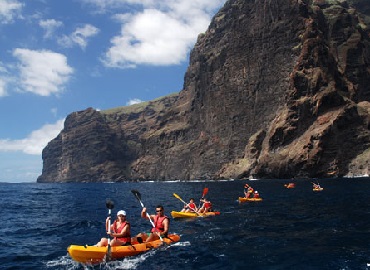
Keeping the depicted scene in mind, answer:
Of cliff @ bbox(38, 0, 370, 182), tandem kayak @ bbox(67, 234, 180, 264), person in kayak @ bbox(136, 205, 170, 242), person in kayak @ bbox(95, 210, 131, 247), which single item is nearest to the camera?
tandem kayak @ bbox(67, 234, 180, 264)

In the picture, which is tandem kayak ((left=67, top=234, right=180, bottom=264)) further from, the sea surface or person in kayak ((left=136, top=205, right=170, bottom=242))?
person in kayak ((left=136, top=205, right=170, bottom=242))

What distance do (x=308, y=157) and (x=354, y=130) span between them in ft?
53.6

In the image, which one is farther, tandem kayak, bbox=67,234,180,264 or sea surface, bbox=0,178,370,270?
sea surface, bbox=0,178,370,270

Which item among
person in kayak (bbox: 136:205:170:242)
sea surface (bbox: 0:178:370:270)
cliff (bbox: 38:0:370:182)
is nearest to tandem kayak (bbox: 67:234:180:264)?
sea surface (bbox: 0:178:370:270)

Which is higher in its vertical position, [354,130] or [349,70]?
[349,70]

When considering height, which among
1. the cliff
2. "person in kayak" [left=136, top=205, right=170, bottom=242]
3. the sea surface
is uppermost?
the cliff

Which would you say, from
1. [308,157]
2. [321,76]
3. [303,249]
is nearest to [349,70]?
[321,76]

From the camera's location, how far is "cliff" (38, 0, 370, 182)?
111 meters

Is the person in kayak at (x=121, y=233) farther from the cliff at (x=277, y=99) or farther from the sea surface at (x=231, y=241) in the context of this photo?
the cliff at (x=277, y=99)

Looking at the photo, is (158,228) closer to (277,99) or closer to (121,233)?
(121,233)

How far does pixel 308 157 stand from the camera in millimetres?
107938

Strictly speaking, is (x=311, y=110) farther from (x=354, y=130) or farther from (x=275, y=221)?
(x=275, y=221)

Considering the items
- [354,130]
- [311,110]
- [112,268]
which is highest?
[311,110]

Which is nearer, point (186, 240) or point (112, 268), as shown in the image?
point (112, 268)
